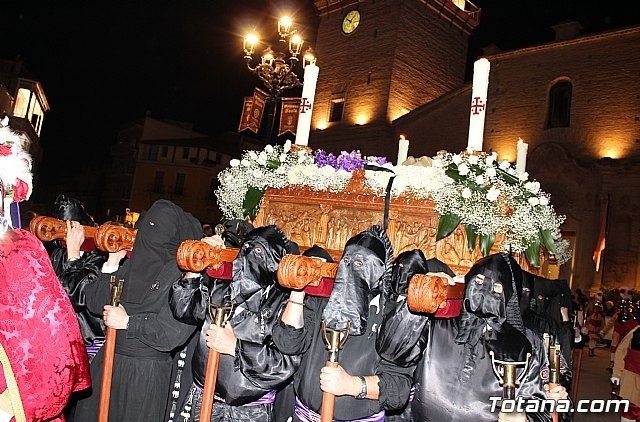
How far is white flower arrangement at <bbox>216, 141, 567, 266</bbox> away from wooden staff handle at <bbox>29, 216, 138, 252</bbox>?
1.45 metres

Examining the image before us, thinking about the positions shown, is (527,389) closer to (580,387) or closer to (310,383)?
(310,383)

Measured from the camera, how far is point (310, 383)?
281 centimetres

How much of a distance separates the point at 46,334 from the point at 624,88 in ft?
69.9

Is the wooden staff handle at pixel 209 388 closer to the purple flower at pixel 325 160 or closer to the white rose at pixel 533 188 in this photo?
the purple flower at pixel 325 160

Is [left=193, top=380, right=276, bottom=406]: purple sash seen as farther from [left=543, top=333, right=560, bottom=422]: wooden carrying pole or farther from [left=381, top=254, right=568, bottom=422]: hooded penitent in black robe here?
[left=543, top=333, right=560, bottom=422]: wooden carrying pole

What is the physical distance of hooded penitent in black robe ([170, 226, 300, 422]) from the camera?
2688mm

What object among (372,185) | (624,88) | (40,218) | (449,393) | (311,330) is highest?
(624,88)

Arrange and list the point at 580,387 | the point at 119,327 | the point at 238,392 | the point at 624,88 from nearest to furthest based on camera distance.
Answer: the point at 238,392, the point at 119,327, the point at 580,387, the point at 624,88

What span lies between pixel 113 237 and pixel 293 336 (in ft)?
4.65

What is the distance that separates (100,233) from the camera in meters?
3.17

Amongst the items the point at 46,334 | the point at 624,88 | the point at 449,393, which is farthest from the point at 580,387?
the point at 624,88

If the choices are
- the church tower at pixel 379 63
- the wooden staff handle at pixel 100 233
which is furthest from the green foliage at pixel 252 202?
the church tower at pixel 379 63

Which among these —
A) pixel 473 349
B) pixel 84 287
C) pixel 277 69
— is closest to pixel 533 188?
pixel 473 349

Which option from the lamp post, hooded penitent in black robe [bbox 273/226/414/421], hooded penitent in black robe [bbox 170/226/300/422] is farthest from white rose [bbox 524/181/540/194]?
the lamp post
